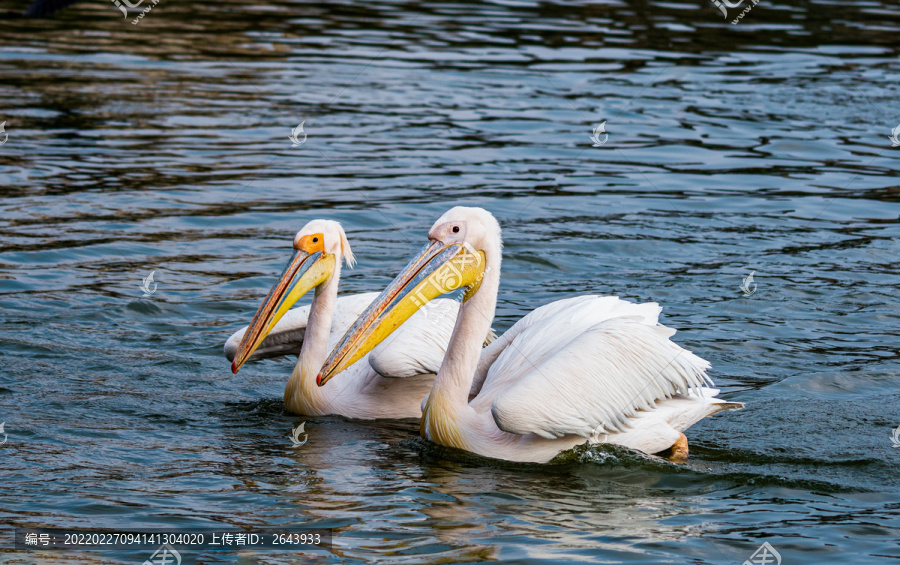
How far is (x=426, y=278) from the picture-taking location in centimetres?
536

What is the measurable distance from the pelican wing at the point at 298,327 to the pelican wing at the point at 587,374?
1184mm

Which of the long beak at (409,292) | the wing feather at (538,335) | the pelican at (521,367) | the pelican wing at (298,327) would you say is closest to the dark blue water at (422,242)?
the pelican at (521,367)

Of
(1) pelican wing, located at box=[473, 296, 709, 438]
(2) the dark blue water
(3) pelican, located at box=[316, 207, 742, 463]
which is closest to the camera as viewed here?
(2) the dark blue water

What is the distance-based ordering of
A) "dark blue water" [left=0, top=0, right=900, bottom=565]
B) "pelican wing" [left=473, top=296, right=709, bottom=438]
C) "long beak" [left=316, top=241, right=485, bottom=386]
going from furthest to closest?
"long beak" [left=316, top=241, right=485, bottom=386] < "pelican wing" [left=473, top=296, right=709, bottom=438] < "dark blue water" [left=0, top=0, right=900, bottom=565]

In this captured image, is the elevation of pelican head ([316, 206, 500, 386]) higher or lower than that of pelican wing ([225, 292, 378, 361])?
higher

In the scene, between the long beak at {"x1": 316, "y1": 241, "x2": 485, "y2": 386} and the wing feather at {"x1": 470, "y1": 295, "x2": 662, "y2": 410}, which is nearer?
the long beak at {"x1": 316, "y1": 241, "x2": 485, "y2": 386}

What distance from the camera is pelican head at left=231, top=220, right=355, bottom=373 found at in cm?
600

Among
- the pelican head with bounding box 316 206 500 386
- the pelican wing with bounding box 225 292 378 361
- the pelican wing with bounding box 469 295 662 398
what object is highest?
the pelican head with bounding box 316 206 500 386

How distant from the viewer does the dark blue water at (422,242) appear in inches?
192

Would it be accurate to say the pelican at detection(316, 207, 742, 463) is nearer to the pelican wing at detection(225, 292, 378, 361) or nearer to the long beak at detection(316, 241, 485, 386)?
the long beak at detection(316, 241, 485, 386)

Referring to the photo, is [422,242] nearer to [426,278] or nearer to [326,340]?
[326,340]

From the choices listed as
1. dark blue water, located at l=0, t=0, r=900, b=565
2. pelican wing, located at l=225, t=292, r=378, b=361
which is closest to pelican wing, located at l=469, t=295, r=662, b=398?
dark blue water, located at l=0, t=0, r=900, b=565

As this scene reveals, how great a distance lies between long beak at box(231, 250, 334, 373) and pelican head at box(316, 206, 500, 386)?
0.71m

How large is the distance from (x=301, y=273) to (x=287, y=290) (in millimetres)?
115
